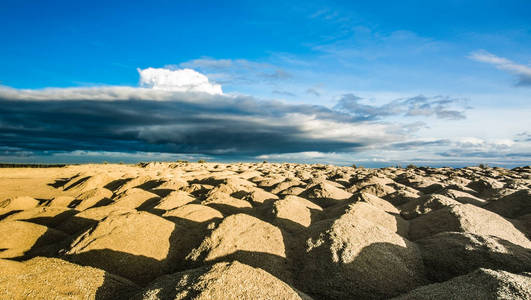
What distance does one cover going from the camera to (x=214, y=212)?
5957 mm

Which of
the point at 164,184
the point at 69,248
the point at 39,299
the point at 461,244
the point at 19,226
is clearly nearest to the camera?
the point at 39,299

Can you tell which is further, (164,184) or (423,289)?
(164,184)

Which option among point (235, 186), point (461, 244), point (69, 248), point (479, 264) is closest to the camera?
point (479, 264)

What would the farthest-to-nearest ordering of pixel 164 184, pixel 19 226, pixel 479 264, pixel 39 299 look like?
pixel 164 184
pixel 19 226
pixel 479 264
pixel 39 299

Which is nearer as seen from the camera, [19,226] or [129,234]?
[129,234]

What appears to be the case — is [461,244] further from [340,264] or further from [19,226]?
[19,226]

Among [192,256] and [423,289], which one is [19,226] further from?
[423,289]

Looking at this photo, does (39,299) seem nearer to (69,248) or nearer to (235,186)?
(69,248)

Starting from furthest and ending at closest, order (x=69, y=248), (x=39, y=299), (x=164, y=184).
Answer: (x=164, y=184) → (x=69, y=248) → (x=39, y=299)

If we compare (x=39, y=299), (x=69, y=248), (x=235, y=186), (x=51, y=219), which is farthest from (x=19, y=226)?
(x=235, y=186)

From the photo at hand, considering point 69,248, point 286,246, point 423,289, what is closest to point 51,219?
point 69,248

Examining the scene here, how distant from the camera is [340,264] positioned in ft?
11.5

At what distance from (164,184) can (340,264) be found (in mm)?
7838

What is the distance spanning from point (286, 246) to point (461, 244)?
2.37 metres
